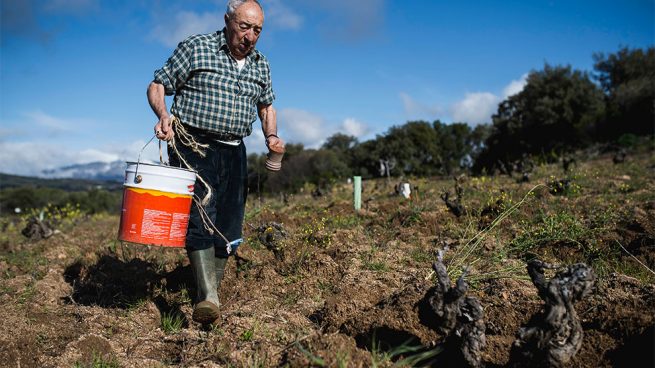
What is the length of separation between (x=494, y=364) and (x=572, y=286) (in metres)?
0.48

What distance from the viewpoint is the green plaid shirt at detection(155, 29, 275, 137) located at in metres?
2.69

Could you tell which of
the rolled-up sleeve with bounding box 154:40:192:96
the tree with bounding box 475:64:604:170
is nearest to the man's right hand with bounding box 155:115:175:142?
the rolled-up sleeve with bounding box 154:40:192:96

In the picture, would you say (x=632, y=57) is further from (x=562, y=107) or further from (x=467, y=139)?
(x=467, y=139)

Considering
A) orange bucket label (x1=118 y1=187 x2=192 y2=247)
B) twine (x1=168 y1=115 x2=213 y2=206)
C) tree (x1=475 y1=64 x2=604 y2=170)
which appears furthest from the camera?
tree (x1=475 y1=64 x2=604 y2=170)

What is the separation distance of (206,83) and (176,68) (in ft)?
0.58

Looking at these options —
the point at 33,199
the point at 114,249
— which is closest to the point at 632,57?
the point at 114,249

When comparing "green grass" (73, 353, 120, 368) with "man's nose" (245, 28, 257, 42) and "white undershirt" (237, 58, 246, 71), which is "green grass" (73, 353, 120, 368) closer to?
"white undershirt" (237, 58, 246, 71)

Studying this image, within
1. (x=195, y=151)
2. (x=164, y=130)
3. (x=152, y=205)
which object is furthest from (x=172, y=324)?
(x=164, y=130)

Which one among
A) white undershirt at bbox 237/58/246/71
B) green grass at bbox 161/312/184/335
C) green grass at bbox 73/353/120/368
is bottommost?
green grass at bbox 73/353/120/368

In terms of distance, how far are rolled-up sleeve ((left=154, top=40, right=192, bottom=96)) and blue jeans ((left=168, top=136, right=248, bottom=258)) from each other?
344 millimetres

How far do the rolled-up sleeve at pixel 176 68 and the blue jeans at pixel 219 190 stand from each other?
34cm

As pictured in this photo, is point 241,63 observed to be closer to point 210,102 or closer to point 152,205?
point 210,102

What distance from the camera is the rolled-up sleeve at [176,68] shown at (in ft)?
8.80

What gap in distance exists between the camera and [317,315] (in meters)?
2.54
